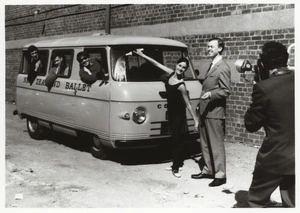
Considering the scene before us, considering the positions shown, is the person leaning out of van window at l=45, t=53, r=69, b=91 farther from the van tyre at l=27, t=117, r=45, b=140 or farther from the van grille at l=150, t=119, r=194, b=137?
the van grille at l=150, t=119, r=194, b=137

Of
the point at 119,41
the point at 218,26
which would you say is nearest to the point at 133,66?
the point at 119,41

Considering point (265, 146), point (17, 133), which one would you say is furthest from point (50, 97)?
point (265, 146)

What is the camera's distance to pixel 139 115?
20.0 feet

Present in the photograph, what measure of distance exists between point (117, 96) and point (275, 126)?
10.4ft

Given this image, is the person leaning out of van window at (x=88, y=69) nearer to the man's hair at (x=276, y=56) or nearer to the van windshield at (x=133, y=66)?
the van windshield at (x=133, y=66)

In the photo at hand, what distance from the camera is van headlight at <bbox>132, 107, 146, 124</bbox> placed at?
19.9 feet

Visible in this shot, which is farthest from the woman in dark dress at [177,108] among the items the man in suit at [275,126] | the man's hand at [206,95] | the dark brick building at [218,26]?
the dark brick building at [218,26]

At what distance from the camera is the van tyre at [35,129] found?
28.2 feet

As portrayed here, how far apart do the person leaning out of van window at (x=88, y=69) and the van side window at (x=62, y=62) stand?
39cm

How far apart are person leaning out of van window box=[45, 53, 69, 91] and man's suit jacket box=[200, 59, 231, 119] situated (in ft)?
11.0

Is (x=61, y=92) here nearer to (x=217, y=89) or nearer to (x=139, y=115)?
(x=139, y=115)

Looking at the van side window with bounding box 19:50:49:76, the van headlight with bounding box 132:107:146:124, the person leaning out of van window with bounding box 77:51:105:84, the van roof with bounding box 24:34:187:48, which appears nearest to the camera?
the van headlight with bounding box 132:107:146:124

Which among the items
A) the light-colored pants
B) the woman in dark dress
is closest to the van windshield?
the woman in dark dress

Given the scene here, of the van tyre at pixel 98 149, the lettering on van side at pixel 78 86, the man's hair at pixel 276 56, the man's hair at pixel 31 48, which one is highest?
the man's hair at pixel 31 48
